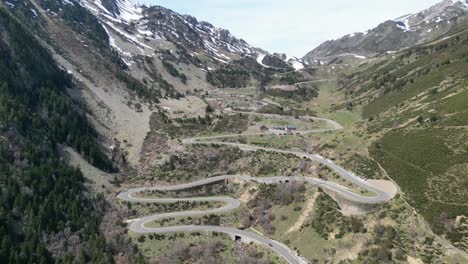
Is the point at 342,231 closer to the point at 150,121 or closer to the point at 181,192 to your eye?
the point at 181,192

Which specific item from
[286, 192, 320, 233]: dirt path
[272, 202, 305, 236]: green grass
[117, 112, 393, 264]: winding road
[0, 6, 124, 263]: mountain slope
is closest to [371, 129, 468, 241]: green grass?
[117, 112, 393, 264]: winding road

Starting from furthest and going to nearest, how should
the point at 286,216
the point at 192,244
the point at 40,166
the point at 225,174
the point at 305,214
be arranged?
the point at 225,174 < the point at 40,166 < the point at 286,216 < the point at 305,214 < the point at 192,244

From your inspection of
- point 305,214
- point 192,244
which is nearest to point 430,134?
point 305,214

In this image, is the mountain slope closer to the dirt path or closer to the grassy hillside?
the dirt path

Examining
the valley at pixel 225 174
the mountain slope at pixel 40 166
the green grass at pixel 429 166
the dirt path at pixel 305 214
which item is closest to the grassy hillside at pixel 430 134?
the green grass at pixel 429 166

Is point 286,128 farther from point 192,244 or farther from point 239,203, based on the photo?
point 192,244

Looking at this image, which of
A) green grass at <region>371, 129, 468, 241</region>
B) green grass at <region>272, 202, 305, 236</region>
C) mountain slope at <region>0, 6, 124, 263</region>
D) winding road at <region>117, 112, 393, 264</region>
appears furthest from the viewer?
green grass at <region>272, 202, 305, 236</region>

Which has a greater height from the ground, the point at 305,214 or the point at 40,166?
the point at 40,166

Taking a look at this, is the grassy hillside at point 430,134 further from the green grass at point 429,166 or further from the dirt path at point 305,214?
the dirt path at point 305,214
